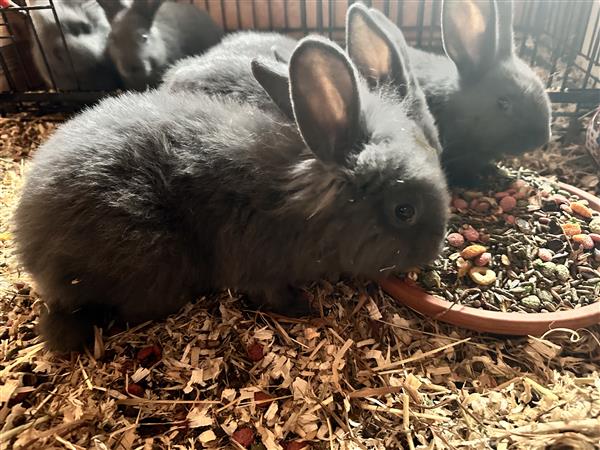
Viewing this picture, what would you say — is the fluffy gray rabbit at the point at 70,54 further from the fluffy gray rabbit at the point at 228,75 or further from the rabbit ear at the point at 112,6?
the fluffy gray rabbit at the point at 228,75

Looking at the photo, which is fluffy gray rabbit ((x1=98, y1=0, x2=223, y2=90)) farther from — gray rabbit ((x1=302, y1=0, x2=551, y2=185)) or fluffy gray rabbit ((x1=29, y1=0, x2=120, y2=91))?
gray rabbit ((x1=302, y1=0, x2=551, y2=185))

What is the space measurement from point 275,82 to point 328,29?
7.57ft

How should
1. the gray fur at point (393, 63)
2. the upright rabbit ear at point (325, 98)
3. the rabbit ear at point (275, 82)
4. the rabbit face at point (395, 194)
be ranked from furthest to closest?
the gray fur at point (393, 63) → the rabbit ear at point (275, 82) → the rabbit face at point (395, 194) → the upright rabbit ear at point (325, 98)

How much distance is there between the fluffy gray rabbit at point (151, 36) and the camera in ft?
11.1

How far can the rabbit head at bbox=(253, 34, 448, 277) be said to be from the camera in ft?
4.74

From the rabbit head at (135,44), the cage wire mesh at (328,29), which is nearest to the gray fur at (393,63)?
the cage wire mesh at (328,29)

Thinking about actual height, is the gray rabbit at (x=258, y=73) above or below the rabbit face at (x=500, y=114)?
above

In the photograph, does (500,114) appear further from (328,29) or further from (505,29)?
(328,29)

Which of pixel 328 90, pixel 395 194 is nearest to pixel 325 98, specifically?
pixel 328 90

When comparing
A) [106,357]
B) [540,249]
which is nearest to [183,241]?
[106,357]

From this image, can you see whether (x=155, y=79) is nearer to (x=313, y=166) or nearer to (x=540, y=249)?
(x=313, y=166)

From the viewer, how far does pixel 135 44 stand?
11.1 feet

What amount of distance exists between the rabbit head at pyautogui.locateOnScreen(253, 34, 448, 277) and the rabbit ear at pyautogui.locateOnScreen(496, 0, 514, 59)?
3.45ft

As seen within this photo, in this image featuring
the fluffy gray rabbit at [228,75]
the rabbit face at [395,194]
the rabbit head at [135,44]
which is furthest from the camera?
the rabbit head at [135,44]
